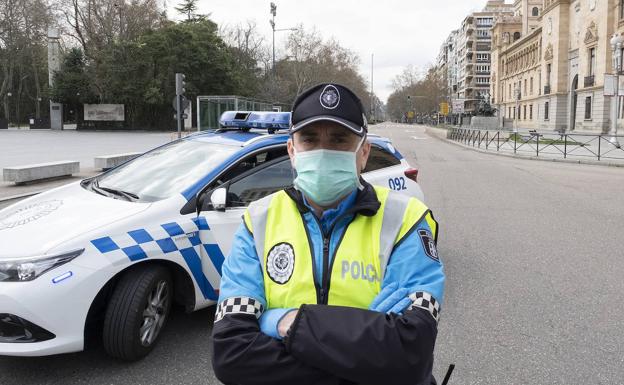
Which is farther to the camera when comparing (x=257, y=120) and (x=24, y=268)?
(x=257, y=120)

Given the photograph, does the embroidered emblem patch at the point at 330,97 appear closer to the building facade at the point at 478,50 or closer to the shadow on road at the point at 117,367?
the shadow on road at the point at 117,367

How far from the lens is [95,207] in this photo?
148 inches

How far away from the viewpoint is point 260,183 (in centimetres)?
436

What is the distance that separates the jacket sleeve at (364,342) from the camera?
1.45m

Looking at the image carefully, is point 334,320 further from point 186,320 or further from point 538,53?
point 538,53

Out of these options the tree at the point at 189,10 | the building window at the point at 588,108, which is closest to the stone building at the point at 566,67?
the building window at the point at 588,108

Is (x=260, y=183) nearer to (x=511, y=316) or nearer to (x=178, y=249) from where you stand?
(x=178, y=249)

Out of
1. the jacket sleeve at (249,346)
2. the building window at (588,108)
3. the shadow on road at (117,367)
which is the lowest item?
the shadow on road at (117,367)

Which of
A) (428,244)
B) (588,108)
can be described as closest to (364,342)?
(428,244)

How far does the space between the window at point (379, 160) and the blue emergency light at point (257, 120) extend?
3.30 feet

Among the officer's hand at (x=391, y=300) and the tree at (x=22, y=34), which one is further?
the tree at (x=22, y=34)

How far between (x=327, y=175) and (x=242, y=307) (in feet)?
1.72

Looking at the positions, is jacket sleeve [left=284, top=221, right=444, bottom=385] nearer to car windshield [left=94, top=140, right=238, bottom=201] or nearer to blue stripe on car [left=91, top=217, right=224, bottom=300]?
blue stripe on car [left=91, top=217, right=224, bottom=300]

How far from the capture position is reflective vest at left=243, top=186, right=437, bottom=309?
166 centimetres
